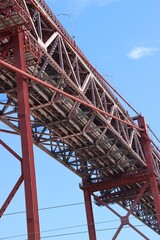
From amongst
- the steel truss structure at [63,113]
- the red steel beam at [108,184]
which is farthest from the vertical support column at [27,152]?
the red steel beam at [108,184]

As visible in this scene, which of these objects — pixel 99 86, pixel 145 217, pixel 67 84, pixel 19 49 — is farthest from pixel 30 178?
pixel 145 217

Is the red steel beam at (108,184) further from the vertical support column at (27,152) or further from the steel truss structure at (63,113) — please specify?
the vertical support column at (27,152)

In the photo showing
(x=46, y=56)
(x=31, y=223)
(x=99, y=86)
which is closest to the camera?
(x=31, y=223)

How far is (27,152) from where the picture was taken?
60.2ft

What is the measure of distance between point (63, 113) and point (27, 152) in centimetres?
1179

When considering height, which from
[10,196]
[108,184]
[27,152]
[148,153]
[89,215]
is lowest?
[10,196]

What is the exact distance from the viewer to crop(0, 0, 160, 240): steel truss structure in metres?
19.3

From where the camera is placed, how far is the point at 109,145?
36125 mm

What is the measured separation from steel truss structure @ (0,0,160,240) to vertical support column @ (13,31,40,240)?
3cm

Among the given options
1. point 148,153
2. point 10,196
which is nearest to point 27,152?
point 10,196

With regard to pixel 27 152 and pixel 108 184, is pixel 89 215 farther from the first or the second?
pixel 27 152

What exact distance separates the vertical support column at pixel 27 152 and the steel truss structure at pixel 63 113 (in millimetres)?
35

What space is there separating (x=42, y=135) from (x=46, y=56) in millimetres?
9640

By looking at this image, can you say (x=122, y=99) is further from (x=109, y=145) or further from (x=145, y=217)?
(x=145, y=217)
